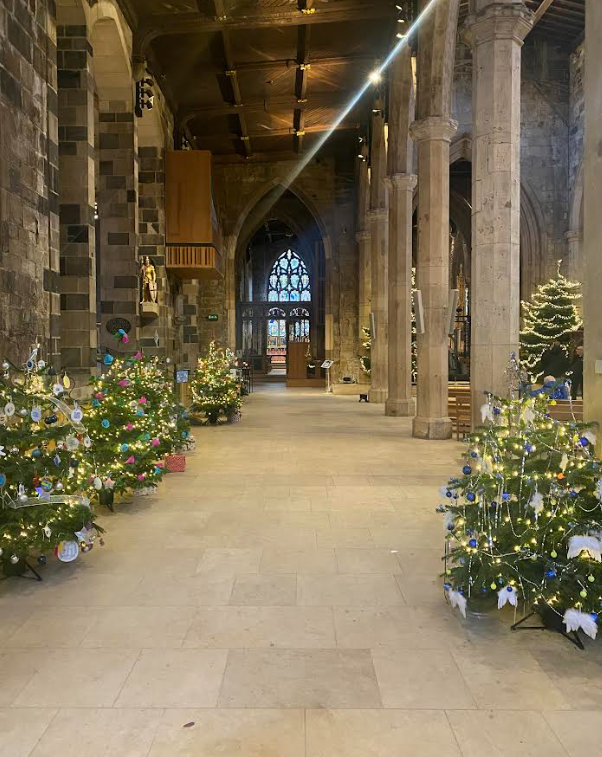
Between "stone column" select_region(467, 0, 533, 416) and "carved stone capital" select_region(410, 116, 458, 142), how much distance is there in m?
2.32

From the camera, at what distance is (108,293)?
11602 mm

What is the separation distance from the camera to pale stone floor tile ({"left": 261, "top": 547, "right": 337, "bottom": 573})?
4047mm

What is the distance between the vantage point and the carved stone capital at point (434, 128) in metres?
10.1

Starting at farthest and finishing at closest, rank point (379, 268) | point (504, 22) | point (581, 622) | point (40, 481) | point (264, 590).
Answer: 1. point (379, 268)
2. point (504, 22)
3. point (40, 481)
4. point (264, 590)
5. point (581, 622)

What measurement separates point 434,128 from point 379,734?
9.46 m

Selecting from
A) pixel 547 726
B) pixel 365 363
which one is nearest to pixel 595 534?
pixel 547 726

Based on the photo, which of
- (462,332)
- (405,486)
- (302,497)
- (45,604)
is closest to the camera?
(45,604)

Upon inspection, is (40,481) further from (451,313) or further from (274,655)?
(451,313)

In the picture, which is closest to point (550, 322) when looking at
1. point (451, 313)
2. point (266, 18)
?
point (451, 313)

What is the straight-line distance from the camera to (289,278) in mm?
39469

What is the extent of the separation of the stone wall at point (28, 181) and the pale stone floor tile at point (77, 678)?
344 cm

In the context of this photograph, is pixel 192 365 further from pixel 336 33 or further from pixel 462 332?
pixel 462 332

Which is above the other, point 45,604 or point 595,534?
point 595,534

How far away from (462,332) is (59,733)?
24393 mm
